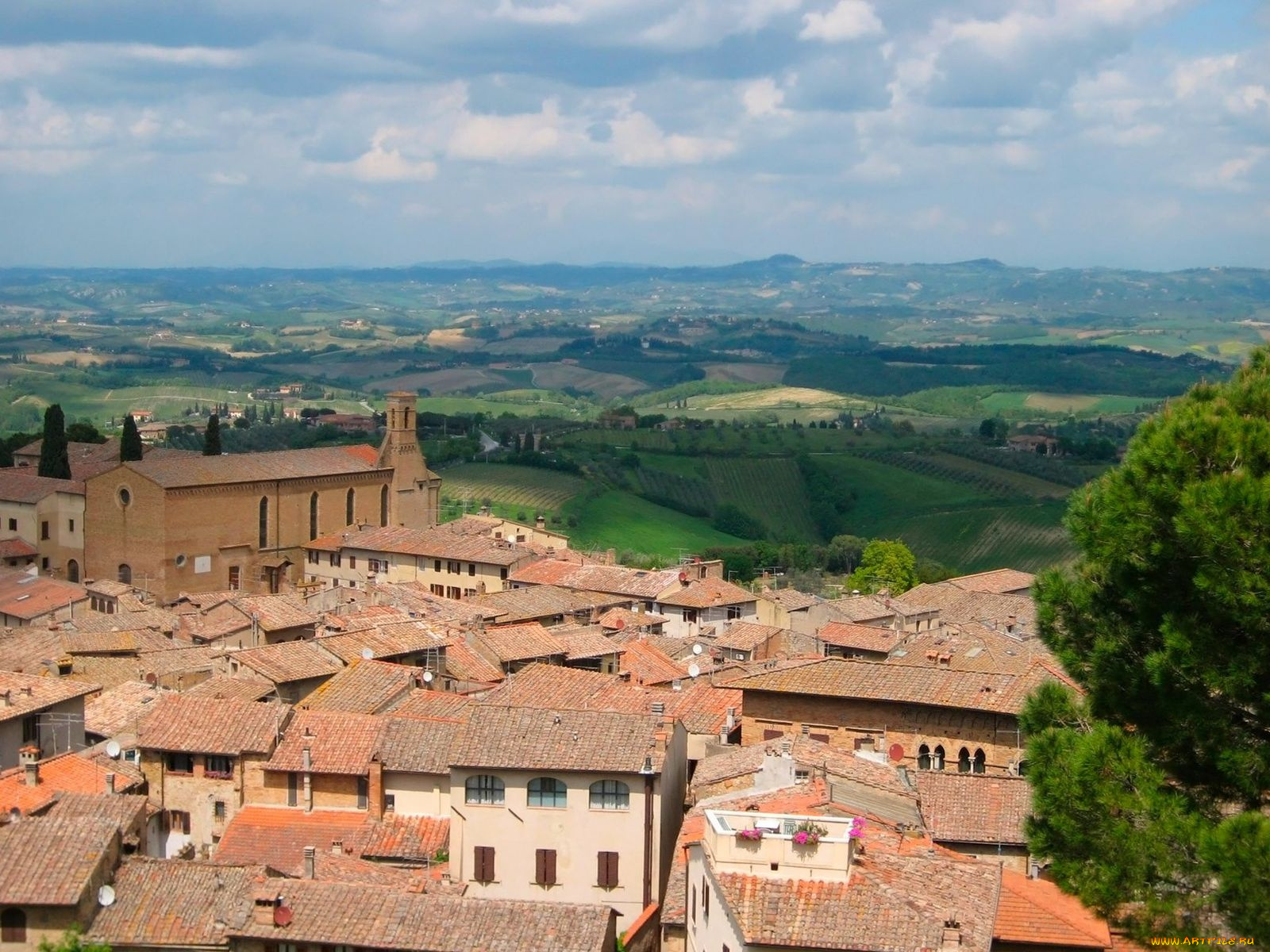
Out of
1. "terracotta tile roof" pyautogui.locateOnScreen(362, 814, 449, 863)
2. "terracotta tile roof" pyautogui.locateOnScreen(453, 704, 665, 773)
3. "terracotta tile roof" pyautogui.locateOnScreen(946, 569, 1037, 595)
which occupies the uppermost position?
"terracotta tile roof" pyautogui.locateOnScreen(453, 704, 665, 773)

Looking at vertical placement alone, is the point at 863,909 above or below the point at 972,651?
above

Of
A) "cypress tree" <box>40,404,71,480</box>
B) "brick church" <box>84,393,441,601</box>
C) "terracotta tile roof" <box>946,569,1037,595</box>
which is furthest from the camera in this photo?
"cypress tree" <box>40,404,71,480</box>

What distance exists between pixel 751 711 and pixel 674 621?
22.0m

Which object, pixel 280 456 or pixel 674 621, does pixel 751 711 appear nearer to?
pixel 674 621

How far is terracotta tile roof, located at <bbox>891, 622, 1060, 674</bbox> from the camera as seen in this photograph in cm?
3769

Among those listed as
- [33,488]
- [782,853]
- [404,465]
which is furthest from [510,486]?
[782,853]

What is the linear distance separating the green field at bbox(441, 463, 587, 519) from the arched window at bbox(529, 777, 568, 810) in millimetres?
68477

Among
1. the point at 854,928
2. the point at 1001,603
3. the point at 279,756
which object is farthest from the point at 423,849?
the point at 1001,603

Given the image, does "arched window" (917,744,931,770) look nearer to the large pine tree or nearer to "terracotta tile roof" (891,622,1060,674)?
"terracotta tile roof" (891,622,1060,674)

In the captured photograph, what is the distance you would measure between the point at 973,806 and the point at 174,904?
10.7 meters

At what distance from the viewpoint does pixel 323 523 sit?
70750 millimetres

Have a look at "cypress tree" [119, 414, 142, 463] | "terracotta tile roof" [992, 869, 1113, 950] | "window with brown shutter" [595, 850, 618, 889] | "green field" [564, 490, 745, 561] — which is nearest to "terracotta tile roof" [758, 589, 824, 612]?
"green field" [564, 490, 745, 561]

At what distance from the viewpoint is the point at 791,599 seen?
55.0 m

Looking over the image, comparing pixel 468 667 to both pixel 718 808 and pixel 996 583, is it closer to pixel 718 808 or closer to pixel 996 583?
pixel 718 808
